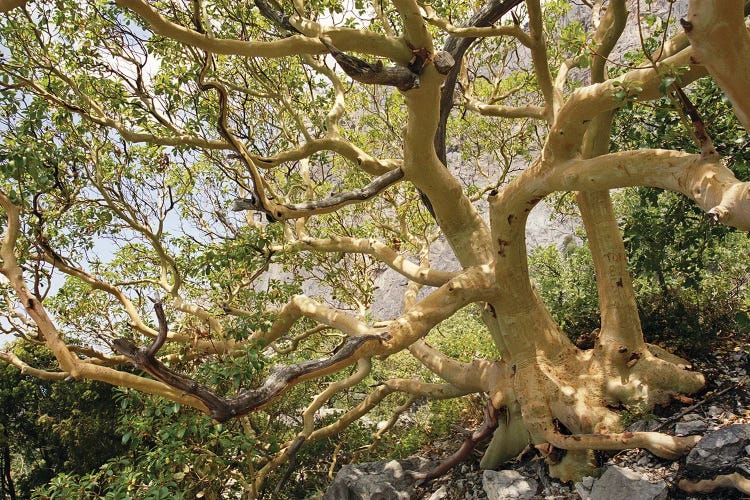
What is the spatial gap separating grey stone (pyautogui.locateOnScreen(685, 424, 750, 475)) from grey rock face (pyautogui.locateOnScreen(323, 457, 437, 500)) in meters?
3.50

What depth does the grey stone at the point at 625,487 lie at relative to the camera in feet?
14.9

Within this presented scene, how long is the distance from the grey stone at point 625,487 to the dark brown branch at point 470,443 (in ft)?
5.61

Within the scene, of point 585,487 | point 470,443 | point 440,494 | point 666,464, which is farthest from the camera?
point 470,443

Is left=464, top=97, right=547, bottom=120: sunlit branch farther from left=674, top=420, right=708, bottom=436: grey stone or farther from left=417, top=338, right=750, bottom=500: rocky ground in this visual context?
left=674, top=420, right=708, bottom=436: grey stone

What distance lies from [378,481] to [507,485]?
1.89 metres

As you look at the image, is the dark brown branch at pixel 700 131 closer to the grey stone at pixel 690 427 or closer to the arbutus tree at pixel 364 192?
the arbutus tree at pixel 364 192

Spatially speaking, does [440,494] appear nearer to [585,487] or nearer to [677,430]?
[585,487]

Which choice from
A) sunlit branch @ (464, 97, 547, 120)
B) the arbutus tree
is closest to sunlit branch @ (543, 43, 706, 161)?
the arbutus tree

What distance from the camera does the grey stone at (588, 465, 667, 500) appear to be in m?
4.55

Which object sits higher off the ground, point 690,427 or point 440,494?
point 690,427

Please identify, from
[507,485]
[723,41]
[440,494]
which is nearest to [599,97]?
[723,41]

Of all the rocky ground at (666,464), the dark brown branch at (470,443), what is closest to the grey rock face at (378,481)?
the rocky ground at (666,464)

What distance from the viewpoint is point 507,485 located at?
594 cm

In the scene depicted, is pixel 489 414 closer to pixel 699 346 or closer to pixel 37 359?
pixel 699 346
